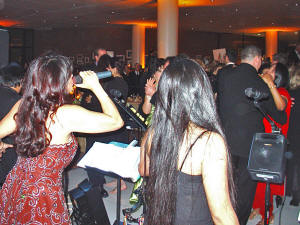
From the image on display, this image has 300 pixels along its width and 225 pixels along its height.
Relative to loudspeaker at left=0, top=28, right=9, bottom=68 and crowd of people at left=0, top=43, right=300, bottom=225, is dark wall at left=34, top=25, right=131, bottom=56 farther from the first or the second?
loudspeaker at left=0, top=28, right=9, bottom=68

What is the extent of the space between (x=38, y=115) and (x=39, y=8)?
10.4 m

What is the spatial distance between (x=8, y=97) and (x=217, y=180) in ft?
7.16

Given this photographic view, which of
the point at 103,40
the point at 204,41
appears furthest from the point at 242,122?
the point at 204,41

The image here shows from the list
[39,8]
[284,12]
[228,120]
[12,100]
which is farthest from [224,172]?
[284,12]

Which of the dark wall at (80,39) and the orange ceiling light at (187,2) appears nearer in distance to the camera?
the orange ceiling light at (187,2)

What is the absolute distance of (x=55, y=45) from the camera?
18.3 meters

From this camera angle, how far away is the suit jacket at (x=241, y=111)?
287cm

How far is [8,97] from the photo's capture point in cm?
285

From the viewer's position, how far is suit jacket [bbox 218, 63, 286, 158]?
2.87 m

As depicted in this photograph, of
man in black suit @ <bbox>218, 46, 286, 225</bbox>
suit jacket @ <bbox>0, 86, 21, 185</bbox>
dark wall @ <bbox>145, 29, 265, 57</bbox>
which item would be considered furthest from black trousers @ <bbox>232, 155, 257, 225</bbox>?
dark wall @ <bbox>145, 29, 265, 57</bbox>

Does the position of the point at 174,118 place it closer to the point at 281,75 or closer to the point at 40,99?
the point at 40,99

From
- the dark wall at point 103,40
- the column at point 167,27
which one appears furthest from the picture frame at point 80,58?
the column at point 167,27

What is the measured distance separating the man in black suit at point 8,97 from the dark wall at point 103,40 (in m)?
15.0

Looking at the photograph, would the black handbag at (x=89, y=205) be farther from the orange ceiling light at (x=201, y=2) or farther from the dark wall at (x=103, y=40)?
the dark wall at (x=103, y=40)
